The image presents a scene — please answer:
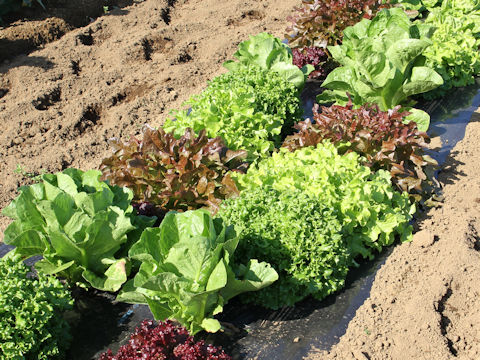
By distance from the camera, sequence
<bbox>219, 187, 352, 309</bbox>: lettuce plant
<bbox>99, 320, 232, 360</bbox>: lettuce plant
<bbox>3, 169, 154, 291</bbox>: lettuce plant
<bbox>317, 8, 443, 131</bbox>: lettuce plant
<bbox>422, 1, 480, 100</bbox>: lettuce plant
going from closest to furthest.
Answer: <bbox>99, 320, 232, 360</bbox>: lettuce plant < <bbox>3, 169, 154, 291</bbox>: lettuce plant < <bbox>219, 187, 352, 309</bbox>: lettuce plant < <bbox>317, 8, 443, 131</bbox>: lettuce plant < <bbox>422, 1, 480, 100</bbox>: lettuce plant

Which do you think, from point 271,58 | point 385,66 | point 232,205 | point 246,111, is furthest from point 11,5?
point 232,205

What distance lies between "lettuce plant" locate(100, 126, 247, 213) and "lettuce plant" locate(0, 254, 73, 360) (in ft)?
3.61

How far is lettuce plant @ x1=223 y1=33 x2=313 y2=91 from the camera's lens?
5789 millimetres

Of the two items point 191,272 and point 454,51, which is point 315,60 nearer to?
point 454,51

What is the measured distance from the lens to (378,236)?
13.7ft

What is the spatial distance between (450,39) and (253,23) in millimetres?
3727

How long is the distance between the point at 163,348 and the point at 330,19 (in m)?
5.27

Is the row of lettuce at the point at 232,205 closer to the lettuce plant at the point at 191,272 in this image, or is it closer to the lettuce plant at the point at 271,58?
the lettuce plant at the point at 191,272

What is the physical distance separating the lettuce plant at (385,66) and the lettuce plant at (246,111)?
0.66 meters

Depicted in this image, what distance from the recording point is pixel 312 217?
358 cm

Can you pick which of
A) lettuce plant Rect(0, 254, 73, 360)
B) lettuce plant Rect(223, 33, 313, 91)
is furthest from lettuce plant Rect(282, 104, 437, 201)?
lettuce plant Rect(0, 254, 73, 360)

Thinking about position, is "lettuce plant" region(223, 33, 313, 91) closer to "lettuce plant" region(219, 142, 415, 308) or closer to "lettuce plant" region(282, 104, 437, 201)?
"lettuce plant" region(282, 104, 437, 201)

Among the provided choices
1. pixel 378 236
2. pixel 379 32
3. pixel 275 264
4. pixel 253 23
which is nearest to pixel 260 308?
pixel 275 264

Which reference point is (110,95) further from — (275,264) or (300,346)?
(300,346)
